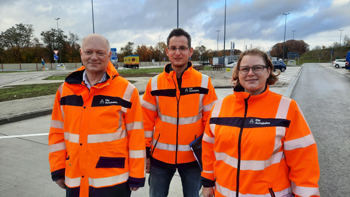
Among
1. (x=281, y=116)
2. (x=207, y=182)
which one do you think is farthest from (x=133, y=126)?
(x=281, y=116)

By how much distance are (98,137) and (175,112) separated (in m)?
0.78

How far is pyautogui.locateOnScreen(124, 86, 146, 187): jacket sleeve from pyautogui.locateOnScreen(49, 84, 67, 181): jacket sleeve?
24.7 inches

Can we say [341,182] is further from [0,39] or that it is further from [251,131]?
[0,39]

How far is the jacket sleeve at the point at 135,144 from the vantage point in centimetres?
196

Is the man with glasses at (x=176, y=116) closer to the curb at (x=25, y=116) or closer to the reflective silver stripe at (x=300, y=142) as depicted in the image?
the reflective silver stripe at (x=300, y=142)

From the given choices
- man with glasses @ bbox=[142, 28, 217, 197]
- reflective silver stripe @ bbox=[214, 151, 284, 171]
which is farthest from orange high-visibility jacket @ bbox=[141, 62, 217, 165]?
reflective silver stripe @ bbox=[214, 151, 284, 171]

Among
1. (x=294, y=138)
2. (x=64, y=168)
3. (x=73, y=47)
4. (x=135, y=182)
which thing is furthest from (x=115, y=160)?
(x=73, y=47)

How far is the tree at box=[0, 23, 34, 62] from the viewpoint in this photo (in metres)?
51.7

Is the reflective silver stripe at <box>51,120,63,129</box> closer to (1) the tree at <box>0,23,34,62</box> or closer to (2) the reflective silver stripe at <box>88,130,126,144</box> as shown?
(2) the reflective silver stripe at <box>88,130,126,144</box>

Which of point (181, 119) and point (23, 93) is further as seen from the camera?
point (23, 93)

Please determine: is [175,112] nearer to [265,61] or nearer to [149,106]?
[149,106]

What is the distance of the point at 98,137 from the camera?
1.87 meters

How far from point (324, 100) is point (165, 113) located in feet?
35.9

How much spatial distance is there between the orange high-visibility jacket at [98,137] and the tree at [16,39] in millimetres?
63077
